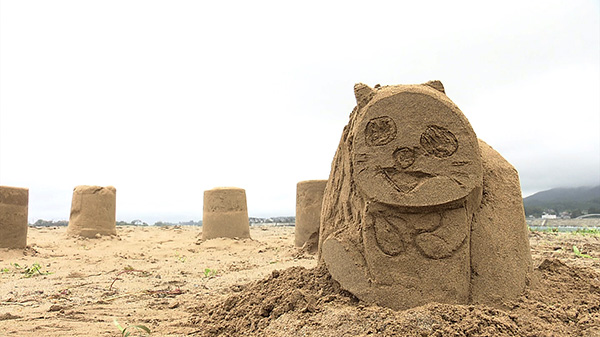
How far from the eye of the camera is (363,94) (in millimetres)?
3156

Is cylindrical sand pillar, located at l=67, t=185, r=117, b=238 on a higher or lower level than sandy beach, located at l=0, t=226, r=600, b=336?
higher

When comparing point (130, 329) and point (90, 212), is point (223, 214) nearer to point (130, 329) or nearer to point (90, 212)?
point (90, 212)

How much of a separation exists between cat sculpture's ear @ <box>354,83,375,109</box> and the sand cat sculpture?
16 centimetres

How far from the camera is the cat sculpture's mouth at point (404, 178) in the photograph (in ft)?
9.07

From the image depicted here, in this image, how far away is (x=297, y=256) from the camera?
25.4ft

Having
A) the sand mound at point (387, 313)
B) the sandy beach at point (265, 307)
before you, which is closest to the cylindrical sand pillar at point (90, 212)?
the sandy beach at point (265, 307)

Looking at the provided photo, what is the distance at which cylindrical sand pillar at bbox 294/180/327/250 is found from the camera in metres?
8.21

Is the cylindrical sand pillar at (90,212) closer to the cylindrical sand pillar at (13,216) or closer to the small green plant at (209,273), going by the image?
the cylindrical sand pillar at (13,216)

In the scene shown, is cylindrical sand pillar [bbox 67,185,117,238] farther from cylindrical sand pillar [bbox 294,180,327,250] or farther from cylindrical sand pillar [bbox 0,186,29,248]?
cylindrical sand pillar [bbox 294,180,327,250]

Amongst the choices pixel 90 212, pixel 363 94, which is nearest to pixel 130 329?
pixel 363 94

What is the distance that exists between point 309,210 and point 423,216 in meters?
5.58

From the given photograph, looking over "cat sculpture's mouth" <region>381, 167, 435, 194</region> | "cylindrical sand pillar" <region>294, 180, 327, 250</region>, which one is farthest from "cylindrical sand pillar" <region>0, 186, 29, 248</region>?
"cat sculpture's mouth" <region>381, 167, 435, 194</region>

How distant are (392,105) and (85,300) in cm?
344

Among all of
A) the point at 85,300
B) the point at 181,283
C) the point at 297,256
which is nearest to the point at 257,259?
the point at 297,256
